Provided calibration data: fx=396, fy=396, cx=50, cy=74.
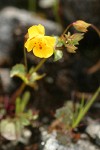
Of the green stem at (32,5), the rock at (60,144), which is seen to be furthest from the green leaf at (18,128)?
the green stem at (32,5)

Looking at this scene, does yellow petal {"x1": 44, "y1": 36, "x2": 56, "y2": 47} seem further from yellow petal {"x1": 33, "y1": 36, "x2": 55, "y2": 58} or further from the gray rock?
the gray rock

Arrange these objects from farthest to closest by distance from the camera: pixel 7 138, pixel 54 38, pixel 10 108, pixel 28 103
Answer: pixel 28 103, pixel 10 108, pixel 7 138, pixel 54 38

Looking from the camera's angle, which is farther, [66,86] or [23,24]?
[23,24]

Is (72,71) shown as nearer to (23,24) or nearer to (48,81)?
(48,81)

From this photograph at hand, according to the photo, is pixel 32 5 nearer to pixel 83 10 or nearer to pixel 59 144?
pixel 83 10

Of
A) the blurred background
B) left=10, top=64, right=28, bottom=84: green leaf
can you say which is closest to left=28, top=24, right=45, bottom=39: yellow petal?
left=10, top=64, right=28, bottom=84: green leaf

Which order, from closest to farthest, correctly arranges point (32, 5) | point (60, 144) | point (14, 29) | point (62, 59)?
point (60, 144), point (62, 59), point (14, 29), point (32, 5)

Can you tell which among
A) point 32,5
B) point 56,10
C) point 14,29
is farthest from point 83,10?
point 32,5

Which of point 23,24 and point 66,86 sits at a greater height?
point 23,24

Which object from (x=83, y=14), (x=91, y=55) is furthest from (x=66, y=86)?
(x=83, y=14)
